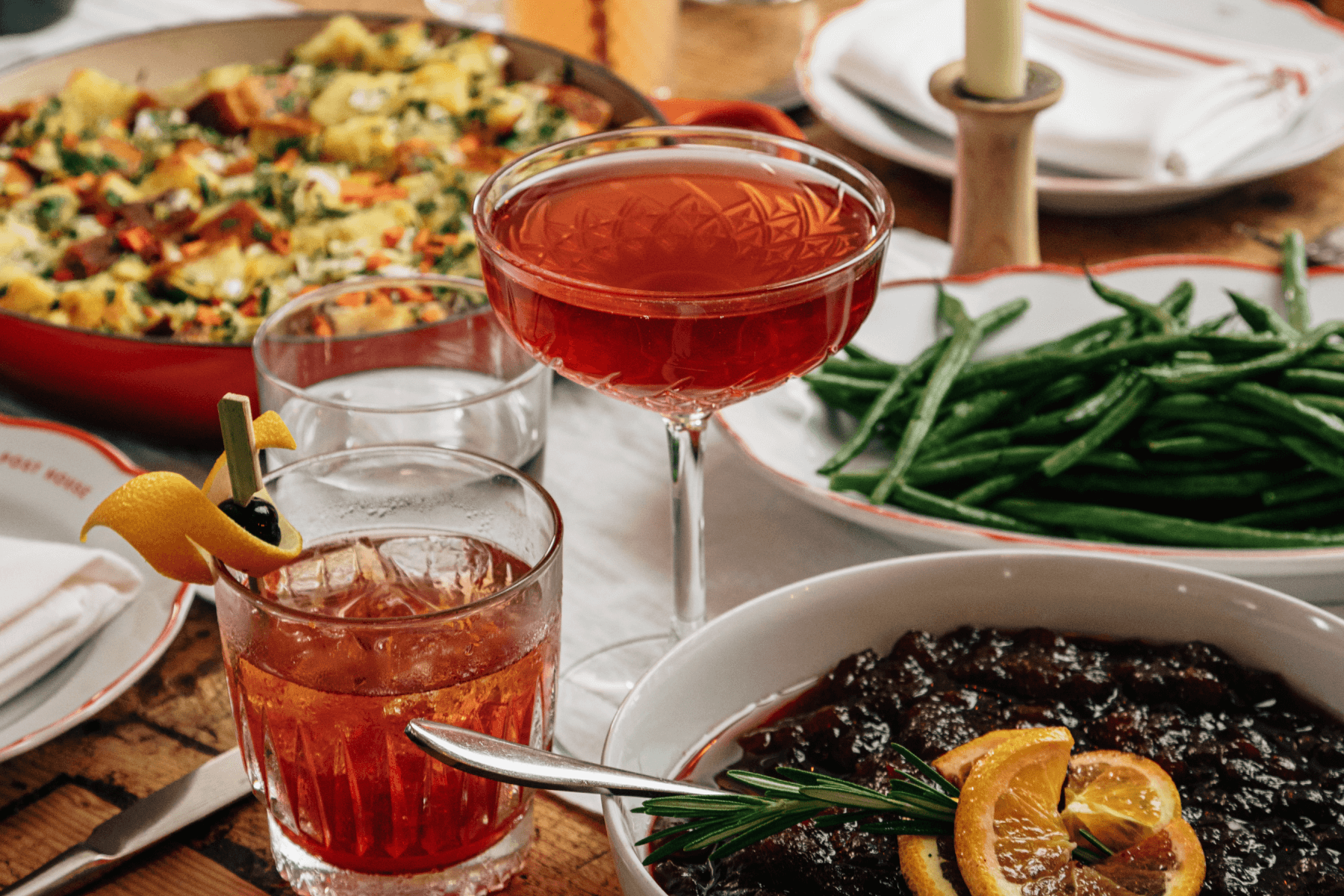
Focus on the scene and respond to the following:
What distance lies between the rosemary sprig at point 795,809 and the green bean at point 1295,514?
2.00 feet

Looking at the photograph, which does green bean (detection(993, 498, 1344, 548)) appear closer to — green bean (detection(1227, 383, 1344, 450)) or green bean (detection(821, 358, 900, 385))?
green bean (detection(1227, 383, 1344, 450))


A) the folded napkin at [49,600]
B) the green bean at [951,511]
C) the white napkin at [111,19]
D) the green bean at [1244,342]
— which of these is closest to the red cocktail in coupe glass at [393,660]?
the folded napkin at [49,600]

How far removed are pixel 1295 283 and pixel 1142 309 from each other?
219 mm

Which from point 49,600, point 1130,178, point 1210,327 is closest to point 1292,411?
point 1210,327

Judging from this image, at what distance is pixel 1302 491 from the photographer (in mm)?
1265

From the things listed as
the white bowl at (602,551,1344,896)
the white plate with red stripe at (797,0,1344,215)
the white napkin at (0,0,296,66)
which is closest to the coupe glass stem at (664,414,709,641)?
the white bowl at (602,551,1344,896)

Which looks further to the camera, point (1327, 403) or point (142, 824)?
point (1327, 403)

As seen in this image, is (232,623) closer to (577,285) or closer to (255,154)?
(577,285)

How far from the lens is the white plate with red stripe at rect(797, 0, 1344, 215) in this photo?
1.88m

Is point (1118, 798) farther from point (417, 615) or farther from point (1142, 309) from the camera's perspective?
point (1142, 309)

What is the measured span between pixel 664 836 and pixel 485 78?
64.8 inches

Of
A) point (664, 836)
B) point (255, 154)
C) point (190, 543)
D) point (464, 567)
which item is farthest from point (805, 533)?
point (255, 154)

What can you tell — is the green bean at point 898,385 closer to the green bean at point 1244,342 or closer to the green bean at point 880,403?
the green bean at point 880,403

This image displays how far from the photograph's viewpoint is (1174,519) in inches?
49.1
